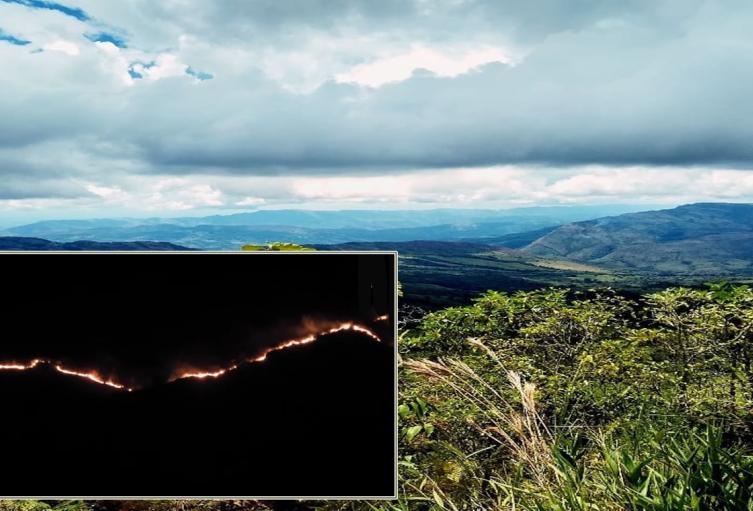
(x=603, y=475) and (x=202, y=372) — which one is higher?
(x=202, y=372)

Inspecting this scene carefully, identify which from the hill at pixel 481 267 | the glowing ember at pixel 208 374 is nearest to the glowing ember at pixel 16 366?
the glowing ember at pixel 208 374

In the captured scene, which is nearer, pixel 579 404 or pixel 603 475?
pixel 603 475

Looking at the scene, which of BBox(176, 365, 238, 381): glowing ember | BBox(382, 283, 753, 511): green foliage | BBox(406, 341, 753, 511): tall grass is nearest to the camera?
BBox(176, 365, 238, 381): glowing ember

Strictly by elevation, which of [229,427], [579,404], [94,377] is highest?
[94,377]

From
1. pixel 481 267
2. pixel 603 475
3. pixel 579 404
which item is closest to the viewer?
pixel 603 475

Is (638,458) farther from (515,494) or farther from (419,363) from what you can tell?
(419,363)

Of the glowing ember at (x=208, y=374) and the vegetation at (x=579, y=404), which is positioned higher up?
the glowing ember at (x=208, y=374)

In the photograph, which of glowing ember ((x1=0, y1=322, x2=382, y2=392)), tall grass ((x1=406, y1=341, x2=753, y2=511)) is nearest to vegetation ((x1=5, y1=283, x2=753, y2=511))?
tall grass ((x1=406, y1=341, x2=753, y2=511))

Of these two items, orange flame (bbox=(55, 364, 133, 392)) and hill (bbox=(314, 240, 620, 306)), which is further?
hill (bbox=(314, 240, 620, 306))

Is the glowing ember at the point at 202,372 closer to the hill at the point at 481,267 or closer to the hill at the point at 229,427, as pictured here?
the hill at the point at 229,427

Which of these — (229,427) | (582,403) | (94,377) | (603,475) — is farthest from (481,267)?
(94,377)

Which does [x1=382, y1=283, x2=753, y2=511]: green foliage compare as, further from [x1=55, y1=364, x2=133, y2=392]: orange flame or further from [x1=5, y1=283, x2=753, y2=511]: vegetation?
[x1=55, y1=364, x2=133, y2=392]: orange flame

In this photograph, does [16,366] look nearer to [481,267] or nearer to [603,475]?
[603,475]

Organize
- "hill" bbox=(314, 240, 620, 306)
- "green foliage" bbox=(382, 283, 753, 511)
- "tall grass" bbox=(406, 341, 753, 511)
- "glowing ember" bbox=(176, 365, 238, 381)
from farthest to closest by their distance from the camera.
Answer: "hill" bbox=(314, 240, 620, 306) < "green foliage" bbox=(382, 283, 753, 511) < "tall grass" bbox=(406, 341, 753, 511) < "glowing ember" bbox=(176, 365, 238, 381)
